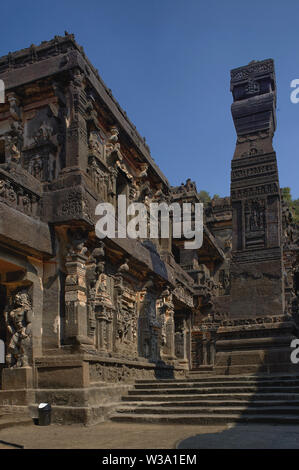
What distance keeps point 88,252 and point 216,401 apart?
3.96 m

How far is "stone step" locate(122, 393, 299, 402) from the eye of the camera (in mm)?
9336

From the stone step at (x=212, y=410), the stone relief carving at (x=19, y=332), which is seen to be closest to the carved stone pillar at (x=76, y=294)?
the stone relief carving at (x=19, y=332)

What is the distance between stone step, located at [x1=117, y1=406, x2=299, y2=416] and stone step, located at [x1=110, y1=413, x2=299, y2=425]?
110mm

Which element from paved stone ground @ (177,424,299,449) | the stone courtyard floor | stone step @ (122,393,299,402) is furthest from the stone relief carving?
paved stone ground @ (177,424,299,449)

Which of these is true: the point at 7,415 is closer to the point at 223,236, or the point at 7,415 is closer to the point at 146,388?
the point at 146,388

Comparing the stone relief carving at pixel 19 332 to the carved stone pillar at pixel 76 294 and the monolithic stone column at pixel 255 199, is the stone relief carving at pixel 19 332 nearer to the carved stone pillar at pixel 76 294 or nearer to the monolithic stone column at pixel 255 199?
the carved stone pillar at pixel 76 294

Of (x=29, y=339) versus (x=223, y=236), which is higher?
(x=223, y=236)

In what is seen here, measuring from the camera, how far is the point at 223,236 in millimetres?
31578

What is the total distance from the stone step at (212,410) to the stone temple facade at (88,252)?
0.62m

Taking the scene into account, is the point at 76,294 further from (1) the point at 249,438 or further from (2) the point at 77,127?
(1) the point at 249,438

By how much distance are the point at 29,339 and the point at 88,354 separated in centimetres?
116

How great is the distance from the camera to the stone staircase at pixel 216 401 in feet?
28.6
